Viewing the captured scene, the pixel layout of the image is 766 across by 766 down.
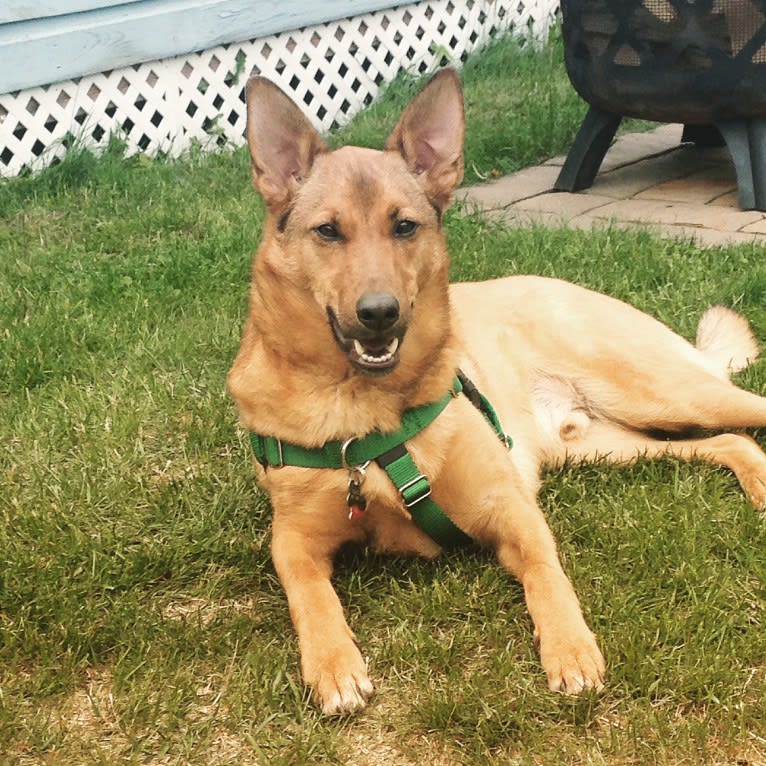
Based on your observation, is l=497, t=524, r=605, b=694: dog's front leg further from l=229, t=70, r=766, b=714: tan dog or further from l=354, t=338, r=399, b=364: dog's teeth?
l=354, t=338, r=399, b=364: dog's teeth

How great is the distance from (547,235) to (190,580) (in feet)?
10.5

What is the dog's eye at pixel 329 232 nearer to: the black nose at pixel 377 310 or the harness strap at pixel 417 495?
the black nose at pixel 377 310

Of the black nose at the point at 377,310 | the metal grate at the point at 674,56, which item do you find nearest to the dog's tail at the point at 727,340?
the black nose at the point at 377,310

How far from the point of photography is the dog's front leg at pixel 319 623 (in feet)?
8.32

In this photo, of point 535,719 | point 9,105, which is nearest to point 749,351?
point 535,719

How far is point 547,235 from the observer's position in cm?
570

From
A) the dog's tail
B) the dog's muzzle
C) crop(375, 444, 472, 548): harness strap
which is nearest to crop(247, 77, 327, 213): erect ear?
the dog's muzzle

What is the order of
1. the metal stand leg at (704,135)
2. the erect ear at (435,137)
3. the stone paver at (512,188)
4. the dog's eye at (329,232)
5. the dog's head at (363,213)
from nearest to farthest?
the dog's head at (363,213), the dog's eye at (329,232), the erect ear at (435,137), the stone paver at (512,188), the metal stand leg at (704,135)

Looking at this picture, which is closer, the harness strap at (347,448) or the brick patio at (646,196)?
the harness strap at (347,448)

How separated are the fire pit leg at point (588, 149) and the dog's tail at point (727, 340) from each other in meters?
2.89

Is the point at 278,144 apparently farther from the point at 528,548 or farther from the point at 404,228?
the point at 528,548

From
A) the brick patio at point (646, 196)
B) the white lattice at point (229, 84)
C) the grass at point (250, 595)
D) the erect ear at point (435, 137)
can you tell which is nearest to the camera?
the grass at point (250, 595)

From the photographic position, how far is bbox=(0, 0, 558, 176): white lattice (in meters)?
7.24

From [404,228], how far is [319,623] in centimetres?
114
